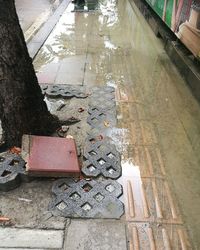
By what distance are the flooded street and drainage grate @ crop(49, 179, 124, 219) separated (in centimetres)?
14

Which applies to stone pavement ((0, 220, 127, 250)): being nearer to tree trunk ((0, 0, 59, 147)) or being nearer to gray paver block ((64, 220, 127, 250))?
gray paver block ((64, 220, 127, 250))

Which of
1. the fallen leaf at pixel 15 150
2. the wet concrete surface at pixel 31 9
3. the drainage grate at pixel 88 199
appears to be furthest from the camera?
the wet concrete surface at pixel 31 9

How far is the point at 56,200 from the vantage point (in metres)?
3.00

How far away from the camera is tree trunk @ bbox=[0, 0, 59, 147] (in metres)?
2.94

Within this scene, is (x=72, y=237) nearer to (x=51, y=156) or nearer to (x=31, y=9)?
(x=51, y=156)

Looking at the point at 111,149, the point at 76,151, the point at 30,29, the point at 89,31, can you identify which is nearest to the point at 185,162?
the point at 111,149

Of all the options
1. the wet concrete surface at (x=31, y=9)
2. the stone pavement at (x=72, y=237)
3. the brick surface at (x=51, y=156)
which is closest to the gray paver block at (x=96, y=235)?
the stone pavement at (x=72, y=237)

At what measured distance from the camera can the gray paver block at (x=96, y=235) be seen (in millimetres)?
2617

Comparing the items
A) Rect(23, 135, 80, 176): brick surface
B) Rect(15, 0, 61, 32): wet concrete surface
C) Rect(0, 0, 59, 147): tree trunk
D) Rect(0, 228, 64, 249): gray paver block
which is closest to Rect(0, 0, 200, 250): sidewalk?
Rect(0, 228, 64, 249): gray paver block

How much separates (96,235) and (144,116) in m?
2.33

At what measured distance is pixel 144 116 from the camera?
4578mm

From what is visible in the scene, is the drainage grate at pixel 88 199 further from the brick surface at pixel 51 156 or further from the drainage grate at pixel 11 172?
the drainage grate at pixel 11 172

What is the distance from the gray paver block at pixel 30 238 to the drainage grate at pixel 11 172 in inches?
20.6

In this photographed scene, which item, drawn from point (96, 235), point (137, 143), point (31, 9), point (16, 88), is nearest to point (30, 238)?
point (96, 235)
